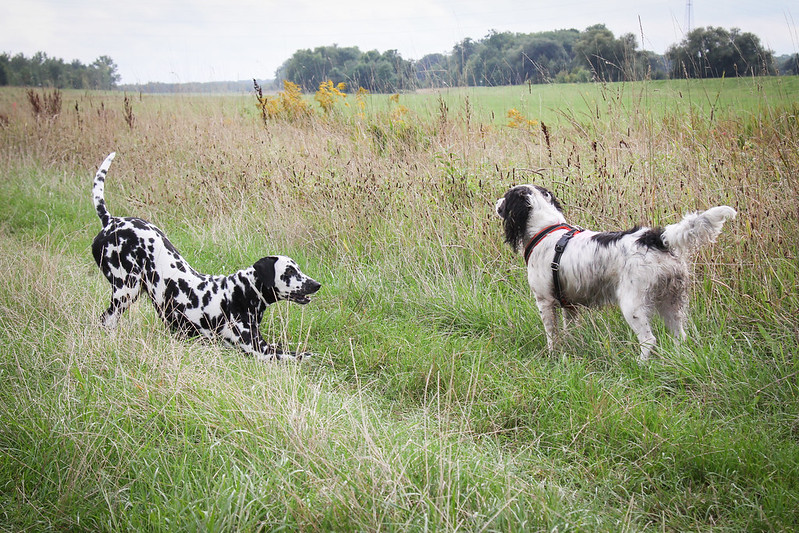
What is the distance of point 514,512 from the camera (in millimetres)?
1866

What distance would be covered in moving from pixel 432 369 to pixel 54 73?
1428 cm

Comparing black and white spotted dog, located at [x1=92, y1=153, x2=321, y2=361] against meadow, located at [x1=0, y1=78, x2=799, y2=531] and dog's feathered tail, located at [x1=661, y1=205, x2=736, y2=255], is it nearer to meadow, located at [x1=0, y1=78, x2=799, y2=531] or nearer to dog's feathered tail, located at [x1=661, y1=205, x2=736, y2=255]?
meadow, located at [x1=0, y1=78, x2=799, y2=531]

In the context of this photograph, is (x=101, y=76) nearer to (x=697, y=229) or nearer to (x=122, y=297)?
(x=122, y=297)

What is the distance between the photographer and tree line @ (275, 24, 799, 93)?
4930mm

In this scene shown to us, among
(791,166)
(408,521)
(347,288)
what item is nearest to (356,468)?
(408,521)

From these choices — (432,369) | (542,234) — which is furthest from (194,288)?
(542,234)

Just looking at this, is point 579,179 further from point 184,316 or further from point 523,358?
point 184,316

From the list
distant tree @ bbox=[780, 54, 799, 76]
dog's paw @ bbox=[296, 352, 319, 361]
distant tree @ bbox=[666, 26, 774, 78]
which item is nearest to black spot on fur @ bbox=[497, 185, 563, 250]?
dog's paw @ bbox=[296, 352, 319, 361]

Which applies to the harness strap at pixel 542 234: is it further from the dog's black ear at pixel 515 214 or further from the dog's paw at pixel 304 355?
the dog's paw at pixel 304 355

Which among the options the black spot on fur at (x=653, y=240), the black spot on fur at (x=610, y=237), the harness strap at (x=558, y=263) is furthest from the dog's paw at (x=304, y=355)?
the black spot on fur at (x=653, y=240)

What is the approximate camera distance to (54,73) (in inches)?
517

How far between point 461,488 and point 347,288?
2.59 m

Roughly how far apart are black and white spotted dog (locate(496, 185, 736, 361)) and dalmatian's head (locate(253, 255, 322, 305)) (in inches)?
60.9

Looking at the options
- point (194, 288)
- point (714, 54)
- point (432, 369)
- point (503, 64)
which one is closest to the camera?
point (432, 369)
